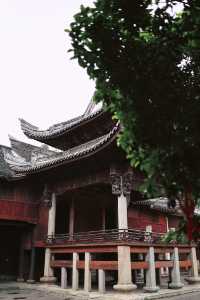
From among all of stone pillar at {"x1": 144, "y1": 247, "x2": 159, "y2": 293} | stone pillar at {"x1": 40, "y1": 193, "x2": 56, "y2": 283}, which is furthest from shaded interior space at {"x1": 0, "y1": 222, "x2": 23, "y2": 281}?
stone pillar at {"x1": 144, "y1": 247, "x2": 159, "y2": 293}

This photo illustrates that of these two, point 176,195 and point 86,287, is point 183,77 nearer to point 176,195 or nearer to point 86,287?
point 176,195

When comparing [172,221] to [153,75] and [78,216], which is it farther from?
[153,75]

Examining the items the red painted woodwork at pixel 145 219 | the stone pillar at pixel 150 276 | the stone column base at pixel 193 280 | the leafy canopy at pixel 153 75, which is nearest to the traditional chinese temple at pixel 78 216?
the stone pillar at pixel 150 276

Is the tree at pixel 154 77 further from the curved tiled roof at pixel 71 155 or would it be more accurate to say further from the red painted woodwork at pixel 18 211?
the red painted woodwork at pixel 18 211

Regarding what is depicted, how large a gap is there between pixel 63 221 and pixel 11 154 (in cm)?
594

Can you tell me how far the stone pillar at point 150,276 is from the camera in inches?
512

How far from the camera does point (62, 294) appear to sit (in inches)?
555

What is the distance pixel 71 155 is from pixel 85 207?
19.1 feet

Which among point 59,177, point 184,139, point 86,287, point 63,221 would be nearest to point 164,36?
point 184,139

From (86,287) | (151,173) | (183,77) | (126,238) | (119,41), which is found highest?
(119,41)

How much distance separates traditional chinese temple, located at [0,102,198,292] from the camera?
13734 mm

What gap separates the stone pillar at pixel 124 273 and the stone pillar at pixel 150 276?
3.61 ft

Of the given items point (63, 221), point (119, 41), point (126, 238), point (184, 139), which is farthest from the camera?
point (63, 221)

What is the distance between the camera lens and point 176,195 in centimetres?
487
